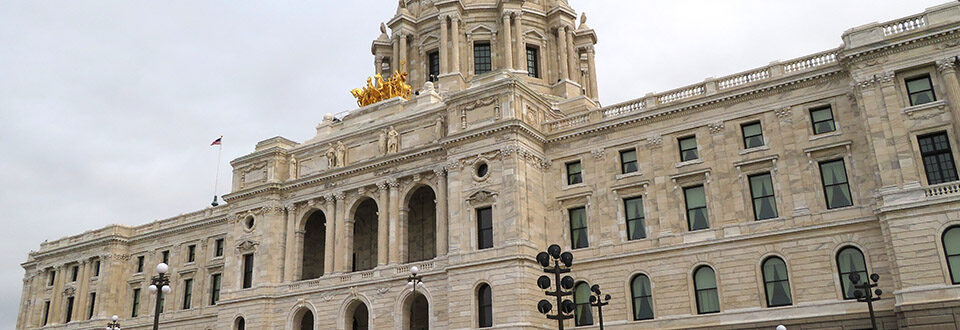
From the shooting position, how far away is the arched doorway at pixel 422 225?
145 feet

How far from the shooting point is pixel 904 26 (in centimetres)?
3159

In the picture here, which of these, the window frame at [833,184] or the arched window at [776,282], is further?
the arched window at [776,282]

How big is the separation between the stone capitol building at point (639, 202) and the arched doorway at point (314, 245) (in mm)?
142

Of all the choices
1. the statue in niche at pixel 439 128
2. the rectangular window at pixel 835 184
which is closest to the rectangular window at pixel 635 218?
the rectangular window at pixel 835 184

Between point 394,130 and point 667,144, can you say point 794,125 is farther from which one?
point 394,130

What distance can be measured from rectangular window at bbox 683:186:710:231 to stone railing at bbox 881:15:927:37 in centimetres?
1032

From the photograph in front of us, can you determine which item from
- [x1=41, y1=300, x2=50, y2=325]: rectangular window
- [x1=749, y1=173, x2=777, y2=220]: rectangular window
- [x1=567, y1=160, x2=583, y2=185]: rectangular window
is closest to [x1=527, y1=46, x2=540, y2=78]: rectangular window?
[x1=567, y1=160, x2=583, y2=185]: rectangular window

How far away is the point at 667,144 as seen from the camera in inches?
1465

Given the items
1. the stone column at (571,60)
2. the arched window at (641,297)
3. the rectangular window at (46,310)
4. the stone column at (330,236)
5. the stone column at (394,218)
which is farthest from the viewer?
the rectangular window at (46,310)

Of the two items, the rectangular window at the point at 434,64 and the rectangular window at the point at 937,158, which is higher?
the rectangular window at the point at 434,64

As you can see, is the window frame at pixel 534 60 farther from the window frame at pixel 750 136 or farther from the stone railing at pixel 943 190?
the stone railing at pixel 943 190

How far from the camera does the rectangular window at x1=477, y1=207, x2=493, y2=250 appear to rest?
37.9 meters

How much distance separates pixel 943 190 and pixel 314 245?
115 ft

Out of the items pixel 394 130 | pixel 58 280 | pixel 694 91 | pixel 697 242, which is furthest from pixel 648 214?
pixel 58 280
